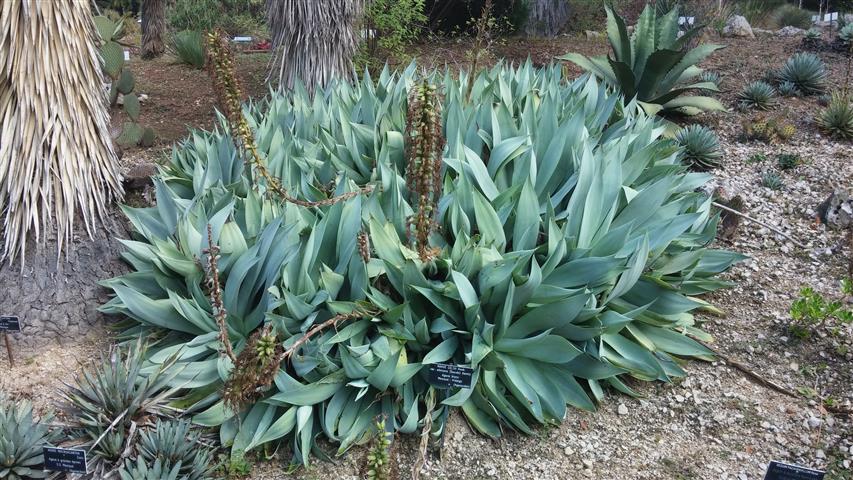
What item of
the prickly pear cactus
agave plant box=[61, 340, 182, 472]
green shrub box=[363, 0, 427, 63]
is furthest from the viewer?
green shrub box=[363, 0, 427, 63]

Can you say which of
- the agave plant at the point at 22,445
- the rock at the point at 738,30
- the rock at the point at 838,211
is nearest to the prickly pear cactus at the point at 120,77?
the agave plant at the point at 22,445

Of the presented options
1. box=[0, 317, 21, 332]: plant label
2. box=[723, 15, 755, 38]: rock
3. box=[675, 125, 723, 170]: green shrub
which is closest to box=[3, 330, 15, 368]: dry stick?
box=[0, 317, 21, 332]: plant label

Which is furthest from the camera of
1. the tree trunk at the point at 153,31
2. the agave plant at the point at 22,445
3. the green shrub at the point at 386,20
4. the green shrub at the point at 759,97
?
the tree trunk at the point at 153,31

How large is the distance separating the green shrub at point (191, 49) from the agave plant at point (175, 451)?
597 cm

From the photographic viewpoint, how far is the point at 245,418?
3057 millimetres

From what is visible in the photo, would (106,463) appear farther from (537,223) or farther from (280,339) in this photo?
(537,223)

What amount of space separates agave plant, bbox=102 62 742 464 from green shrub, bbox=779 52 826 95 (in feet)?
12.8

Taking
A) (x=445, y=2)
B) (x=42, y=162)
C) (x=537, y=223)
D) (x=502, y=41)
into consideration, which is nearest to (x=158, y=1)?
(x=445, y=2)

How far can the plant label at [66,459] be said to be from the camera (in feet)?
8.67

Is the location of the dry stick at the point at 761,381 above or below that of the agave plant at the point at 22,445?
above

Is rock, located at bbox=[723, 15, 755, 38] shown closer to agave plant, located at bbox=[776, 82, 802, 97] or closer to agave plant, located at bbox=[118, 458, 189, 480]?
agave plant, located at bbox=[776, 82, 802, 97]

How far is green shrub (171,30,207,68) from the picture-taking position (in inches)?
315

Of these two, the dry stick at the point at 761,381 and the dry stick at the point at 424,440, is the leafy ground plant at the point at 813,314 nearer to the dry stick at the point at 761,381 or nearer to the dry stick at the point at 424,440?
the dry stick at the point at 761,381

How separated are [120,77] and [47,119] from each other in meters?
1.73
